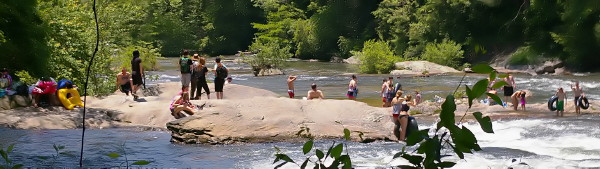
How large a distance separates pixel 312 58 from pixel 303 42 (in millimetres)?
1437

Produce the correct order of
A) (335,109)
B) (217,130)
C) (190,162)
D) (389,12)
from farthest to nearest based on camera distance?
(389,12) < (335,109) < (217,130) < (190,162)

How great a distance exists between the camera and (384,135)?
15.5m

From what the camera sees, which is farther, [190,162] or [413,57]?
[413,57]

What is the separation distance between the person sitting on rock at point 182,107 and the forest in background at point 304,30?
8.74 ft

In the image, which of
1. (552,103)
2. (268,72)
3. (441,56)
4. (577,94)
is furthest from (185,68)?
(441,56)

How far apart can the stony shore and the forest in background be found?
112 cm

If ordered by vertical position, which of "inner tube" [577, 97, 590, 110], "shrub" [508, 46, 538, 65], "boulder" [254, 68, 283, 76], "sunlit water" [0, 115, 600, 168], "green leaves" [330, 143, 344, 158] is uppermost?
"shrub" [508, 46, 538, 65]

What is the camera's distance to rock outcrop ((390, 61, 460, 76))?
38.2 meters

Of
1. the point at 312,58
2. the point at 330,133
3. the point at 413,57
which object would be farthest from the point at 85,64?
the point at 312,58

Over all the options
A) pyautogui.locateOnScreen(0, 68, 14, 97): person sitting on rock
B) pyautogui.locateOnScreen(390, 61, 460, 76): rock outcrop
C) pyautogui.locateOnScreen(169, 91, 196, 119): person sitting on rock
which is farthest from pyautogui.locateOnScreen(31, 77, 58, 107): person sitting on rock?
pyautogui.locateOnScreen(390, 61, 460, 76): rock outcrop

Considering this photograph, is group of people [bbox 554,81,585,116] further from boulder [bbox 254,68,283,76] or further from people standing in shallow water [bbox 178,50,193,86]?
boulder [bbox 254,68,283,76]

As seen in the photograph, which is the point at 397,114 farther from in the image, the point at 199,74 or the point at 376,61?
the point at 376,61

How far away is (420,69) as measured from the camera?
39.2 meters

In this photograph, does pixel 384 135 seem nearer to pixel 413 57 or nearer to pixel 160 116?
pixel 160 116
